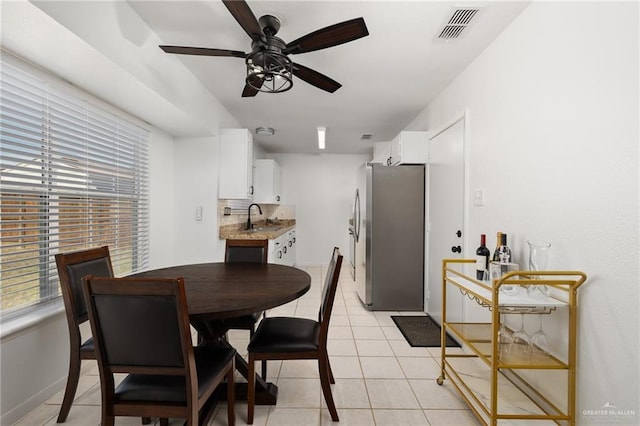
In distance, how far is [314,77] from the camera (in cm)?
213

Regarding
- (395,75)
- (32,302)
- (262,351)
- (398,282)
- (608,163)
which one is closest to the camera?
(608,163)

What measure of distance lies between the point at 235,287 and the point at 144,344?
59cm

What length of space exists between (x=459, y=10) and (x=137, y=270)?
3.52m

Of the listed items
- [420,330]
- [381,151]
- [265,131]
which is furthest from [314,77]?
[381,151]

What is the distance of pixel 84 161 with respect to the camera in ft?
7.38

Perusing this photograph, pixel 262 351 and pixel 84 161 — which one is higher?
pixel 84 161

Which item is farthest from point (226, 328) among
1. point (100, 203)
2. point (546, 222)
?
point (546, 222)

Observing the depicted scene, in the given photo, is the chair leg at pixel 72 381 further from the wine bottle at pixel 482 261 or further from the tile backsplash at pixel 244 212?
the wine bottle at pixel 482 261

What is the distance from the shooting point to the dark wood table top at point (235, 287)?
135cm

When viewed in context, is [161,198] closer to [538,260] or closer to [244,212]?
[244,212]

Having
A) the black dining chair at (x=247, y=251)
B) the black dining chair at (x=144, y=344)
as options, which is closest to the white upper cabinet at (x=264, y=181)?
the black dining chair at (x=247, y=251)

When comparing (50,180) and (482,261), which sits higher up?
(50,180)

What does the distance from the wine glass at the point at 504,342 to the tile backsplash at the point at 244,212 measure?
10.1ft

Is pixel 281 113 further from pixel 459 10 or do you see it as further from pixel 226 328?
pixel 226 328
